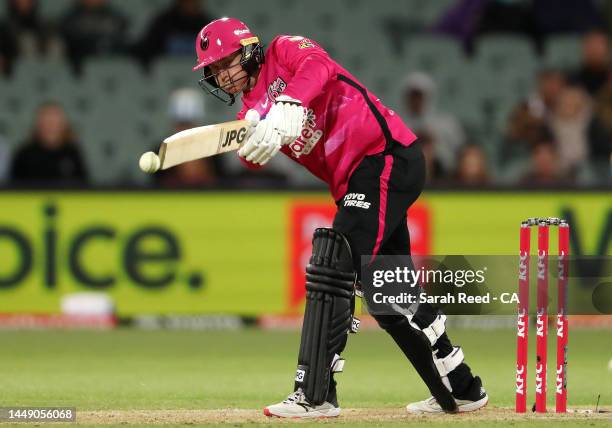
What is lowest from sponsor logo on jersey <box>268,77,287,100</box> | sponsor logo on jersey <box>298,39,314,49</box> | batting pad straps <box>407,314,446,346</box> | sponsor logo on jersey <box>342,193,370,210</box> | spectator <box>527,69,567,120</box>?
batting pad straps <box>407,314,446,346</box>

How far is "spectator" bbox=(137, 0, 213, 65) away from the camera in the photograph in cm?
1341

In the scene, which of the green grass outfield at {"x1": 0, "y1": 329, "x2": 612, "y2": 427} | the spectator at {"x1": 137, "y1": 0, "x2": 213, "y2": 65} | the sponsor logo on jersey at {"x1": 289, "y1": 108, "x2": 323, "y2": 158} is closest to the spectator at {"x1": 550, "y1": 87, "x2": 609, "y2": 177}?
the green grass outfield at {"x1": 0, "y1": 329, "x2": 612, "y2": 427}

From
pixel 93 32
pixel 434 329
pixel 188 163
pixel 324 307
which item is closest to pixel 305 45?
pixel 324 307

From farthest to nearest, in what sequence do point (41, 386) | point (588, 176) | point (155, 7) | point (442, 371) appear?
point (155, 7) < point (588, 176) < point (41, 386) < point (442, 371)

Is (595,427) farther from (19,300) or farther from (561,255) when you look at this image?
(19,300)

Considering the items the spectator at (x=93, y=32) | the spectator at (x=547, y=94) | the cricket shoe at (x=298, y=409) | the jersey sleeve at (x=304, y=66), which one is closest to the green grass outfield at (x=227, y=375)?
the cricket shoe at (x=298, y=409)

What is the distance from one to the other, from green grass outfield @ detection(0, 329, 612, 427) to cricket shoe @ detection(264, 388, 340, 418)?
90 mm

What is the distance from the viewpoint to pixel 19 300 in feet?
36.0

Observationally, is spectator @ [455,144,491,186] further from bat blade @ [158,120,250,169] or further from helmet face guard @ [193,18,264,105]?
bat blade @ [158,120,250,169]

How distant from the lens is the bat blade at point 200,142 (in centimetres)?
547

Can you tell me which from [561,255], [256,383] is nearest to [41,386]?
[256,383]

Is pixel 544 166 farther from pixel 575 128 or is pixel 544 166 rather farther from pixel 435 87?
pixel 435 87

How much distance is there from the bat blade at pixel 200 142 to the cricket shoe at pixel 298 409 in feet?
3.96

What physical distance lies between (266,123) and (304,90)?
259 millimetres
